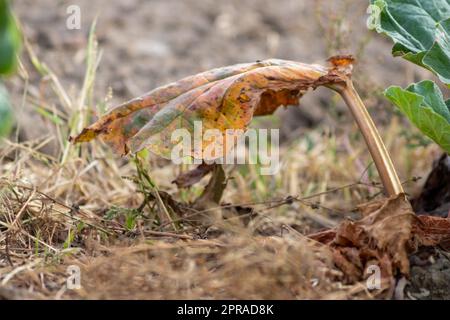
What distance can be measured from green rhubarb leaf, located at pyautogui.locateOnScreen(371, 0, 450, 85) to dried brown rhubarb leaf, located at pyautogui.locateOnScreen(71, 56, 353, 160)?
0.15m

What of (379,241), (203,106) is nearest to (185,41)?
(203,106)

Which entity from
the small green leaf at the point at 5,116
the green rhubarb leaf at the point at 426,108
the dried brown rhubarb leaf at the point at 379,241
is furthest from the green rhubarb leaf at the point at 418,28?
the small green leaf at the point at 5,116

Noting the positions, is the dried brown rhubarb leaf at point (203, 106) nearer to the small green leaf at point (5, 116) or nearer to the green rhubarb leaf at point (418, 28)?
the green rhubarb leaf at point (418, 28)

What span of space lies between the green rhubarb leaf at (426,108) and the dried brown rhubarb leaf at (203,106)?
181 mm

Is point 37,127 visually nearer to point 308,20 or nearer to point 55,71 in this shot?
point 55,71

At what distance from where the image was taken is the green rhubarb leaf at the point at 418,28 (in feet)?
6.14

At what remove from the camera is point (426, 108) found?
174cm

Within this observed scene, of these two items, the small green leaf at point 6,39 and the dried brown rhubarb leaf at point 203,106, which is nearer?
the small green leaf at point 6,39

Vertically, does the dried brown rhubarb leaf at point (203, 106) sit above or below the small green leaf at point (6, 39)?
above

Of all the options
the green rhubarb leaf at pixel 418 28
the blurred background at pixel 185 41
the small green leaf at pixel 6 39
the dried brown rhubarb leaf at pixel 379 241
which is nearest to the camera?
the small green leaf at pixel 6 39

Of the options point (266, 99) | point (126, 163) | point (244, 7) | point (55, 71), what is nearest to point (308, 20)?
point (244, 7)

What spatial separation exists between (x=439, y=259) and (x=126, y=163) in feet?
4.84

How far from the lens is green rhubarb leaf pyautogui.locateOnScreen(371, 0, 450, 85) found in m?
1.87

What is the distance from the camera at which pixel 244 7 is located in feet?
14.4
